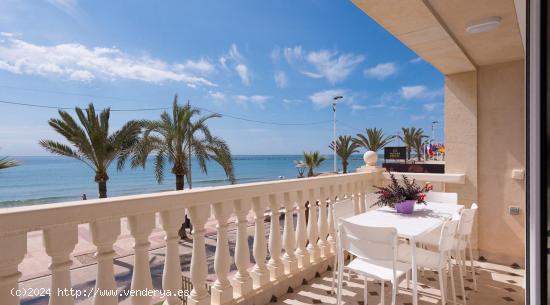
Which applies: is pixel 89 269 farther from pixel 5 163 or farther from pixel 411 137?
pixel 411 137

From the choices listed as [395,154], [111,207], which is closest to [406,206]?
[111,207]

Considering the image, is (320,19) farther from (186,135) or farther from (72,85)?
(72,85)

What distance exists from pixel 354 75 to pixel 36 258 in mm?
58546

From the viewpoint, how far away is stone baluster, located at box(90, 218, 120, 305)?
129 centimetres

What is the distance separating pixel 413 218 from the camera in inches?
92.9

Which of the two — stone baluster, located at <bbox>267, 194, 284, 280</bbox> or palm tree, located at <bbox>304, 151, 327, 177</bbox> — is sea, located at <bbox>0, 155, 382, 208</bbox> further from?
stone baluster, located at <bbox>267, 194, 284, 280</bbox>

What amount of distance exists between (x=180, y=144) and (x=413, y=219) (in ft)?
31.8

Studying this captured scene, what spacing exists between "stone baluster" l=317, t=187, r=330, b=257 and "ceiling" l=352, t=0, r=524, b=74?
161 centimetres

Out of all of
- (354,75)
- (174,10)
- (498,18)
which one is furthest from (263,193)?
(354,75)

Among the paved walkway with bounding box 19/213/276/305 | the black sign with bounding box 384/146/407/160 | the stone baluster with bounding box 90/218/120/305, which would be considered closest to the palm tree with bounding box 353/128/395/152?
the black sign with bounding box 384/146/407/160

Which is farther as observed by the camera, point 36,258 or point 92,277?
point 36,258

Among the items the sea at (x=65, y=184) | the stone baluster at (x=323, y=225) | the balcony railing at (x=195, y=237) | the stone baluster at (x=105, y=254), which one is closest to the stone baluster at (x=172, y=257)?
the balcony railing at (x=195, y=237)

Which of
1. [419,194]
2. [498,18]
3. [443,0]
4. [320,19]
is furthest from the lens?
[320,19]

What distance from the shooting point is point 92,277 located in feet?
29.1
